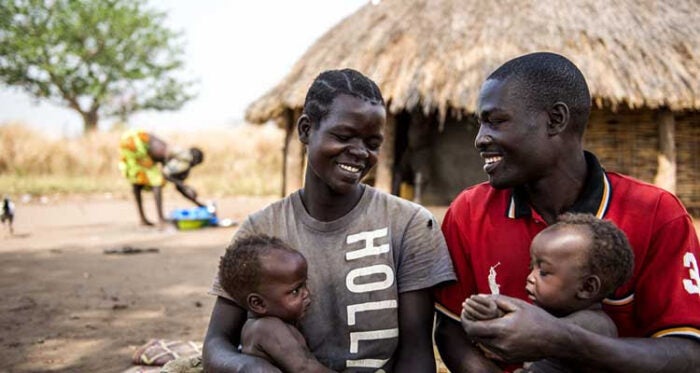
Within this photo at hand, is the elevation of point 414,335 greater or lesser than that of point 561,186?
lesser

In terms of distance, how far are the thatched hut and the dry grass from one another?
7.32 metres

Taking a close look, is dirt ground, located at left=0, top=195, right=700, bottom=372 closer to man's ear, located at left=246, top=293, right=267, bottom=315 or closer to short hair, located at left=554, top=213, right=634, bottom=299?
man's ear, located at left=246, top=293, right=267, bottom=315

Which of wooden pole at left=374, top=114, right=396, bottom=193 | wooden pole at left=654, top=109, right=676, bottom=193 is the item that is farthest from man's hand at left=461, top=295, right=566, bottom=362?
wooden pole at left=654, top=109, right=676, bottom=193

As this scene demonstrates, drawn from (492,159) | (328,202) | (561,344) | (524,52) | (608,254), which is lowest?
(561,344)

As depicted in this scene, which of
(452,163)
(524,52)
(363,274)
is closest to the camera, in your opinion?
(363,274)

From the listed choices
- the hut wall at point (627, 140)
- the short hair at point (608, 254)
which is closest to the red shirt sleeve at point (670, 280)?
the short hair at point (608, 254)

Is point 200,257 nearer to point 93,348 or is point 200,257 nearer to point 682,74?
point 93,348

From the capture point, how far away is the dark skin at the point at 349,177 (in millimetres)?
2150

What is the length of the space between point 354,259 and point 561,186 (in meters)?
0.69

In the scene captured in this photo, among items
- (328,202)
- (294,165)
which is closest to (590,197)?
(328,202)

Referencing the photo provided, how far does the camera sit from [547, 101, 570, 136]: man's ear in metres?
2.06

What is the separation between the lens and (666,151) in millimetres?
9164

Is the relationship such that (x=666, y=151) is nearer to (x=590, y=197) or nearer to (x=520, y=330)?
(x=590, y=197)

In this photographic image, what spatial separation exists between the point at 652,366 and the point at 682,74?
308 inches
